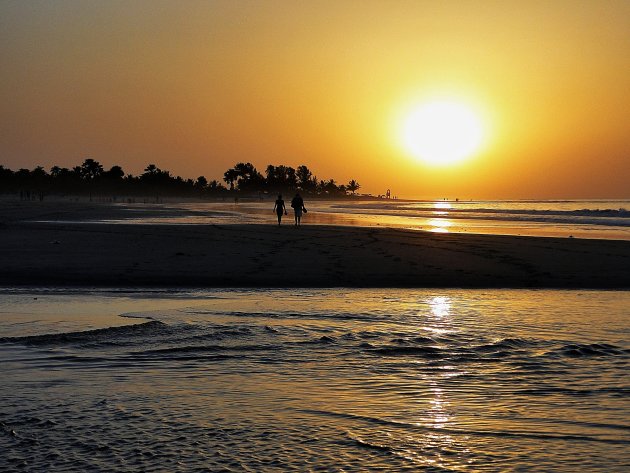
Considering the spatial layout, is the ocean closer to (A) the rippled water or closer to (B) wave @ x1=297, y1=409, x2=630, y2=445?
(A) the rippled water

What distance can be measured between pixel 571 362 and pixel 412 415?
3055mm

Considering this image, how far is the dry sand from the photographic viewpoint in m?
18.5

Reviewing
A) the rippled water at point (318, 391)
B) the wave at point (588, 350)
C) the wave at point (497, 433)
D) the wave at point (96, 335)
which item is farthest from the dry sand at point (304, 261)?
the wave at point (497, 433)

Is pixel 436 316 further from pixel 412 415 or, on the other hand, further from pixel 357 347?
pixel 412 415

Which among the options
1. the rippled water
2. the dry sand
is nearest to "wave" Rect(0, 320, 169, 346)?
the rippled water

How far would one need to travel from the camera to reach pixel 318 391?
7.68 meters

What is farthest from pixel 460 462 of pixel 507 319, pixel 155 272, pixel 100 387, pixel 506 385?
pixel 155 272

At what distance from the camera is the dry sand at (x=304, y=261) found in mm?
18531

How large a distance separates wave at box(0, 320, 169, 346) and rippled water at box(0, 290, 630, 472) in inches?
1.1

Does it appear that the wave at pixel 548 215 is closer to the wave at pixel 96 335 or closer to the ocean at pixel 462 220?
the ocean at pixel 462 220

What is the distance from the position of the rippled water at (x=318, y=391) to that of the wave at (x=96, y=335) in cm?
3

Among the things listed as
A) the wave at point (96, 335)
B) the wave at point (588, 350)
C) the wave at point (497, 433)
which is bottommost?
the wave at point (96, 335)

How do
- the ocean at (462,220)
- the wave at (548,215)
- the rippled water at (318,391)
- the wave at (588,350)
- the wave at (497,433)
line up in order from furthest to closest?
the wave at (548,215) → the ocean at (462,220) → the wave at (588,350) → the wave at (497,433) → the rippled water at (318,391)

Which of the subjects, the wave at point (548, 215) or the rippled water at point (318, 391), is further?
the wave at point (548, 215)
